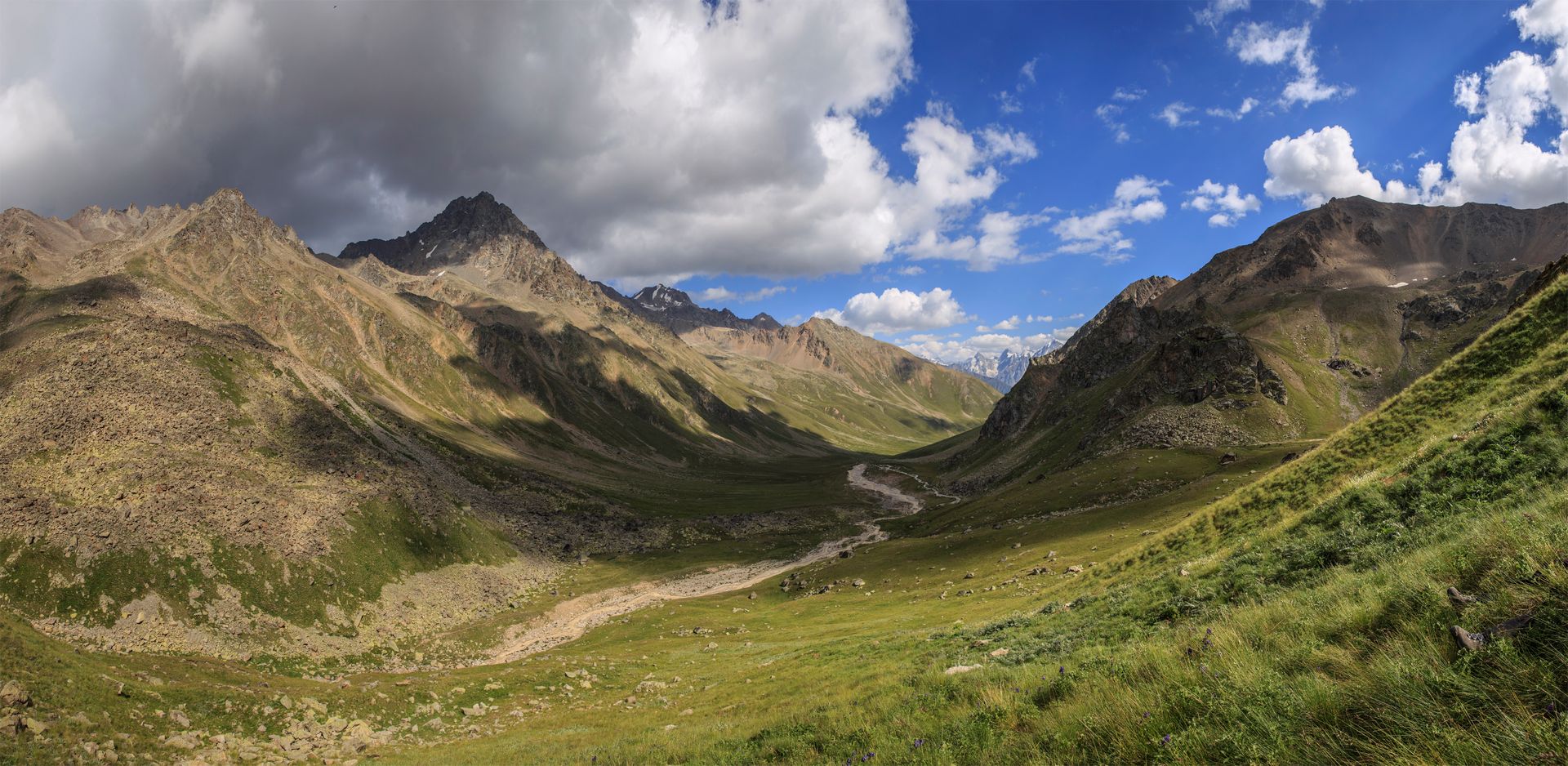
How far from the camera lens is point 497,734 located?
3142cm

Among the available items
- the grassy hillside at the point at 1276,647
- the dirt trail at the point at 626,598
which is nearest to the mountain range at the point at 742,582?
the grassy hillside at the point at 1276,647

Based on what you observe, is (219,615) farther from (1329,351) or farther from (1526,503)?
(1329,351)

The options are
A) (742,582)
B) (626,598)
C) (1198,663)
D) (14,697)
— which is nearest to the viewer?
(1198,663)

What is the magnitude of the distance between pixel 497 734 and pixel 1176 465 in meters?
98.1

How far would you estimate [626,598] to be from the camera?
84625mm

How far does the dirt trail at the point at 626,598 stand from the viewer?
209 feet

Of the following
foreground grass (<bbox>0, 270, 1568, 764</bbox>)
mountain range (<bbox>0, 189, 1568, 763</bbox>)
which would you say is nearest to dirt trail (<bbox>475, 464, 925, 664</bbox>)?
mountain range (<bbox>0, 189, 1568, 763</bbox>)

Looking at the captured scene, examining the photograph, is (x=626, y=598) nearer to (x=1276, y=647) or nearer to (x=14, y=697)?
(x=14, y=697)

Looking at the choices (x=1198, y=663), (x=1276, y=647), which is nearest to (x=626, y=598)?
(x=1198, y=663)

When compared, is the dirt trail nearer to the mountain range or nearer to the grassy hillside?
the mountain range

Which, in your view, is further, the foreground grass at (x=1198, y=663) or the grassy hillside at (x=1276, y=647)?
the foreground grass at (x=1198, y=663)

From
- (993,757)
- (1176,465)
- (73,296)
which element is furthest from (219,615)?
(73,296)

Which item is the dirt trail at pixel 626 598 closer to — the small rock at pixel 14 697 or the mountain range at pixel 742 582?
the mountain range at pixel 742 582

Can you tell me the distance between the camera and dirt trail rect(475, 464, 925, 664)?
209ft
